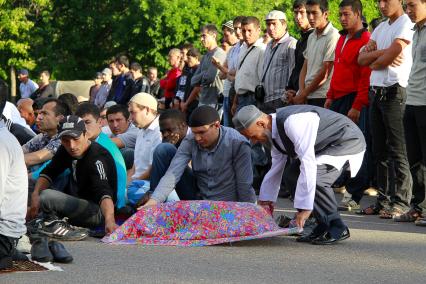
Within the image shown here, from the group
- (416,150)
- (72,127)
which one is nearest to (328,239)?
(416,150)

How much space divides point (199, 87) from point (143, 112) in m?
4.37

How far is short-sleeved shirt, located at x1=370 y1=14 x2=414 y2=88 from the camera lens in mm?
10727

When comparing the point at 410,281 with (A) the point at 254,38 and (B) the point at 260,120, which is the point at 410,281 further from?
(A) the point at 254,38

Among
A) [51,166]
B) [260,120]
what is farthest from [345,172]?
[51,166]

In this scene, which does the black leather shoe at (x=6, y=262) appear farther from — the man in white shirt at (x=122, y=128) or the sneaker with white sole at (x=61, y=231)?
the man in white shirt at (x=122, y=128)

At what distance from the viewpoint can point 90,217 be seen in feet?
31.8

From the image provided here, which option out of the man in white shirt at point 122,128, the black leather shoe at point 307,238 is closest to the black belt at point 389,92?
the black leather shoe at point 307,238

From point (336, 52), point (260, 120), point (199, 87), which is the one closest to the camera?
point (260, 120)

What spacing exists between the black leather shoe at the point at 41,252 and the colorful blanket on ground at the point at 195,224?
4.08 feet

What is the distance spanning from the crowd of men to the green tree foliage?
2845 centimetres

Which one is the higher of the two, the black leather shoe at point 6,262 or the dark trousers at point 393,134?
the dark trousers at point 393,134

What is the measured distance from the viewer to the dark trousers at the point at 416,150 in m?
10.3

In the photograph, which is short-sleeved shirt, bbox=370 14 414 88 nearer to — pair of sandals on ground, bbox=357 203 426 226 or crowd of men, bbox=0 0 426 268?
crowd of men, bbox=0 0 426 268

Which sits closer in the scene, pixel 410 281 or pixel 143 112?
pixel 410 281
